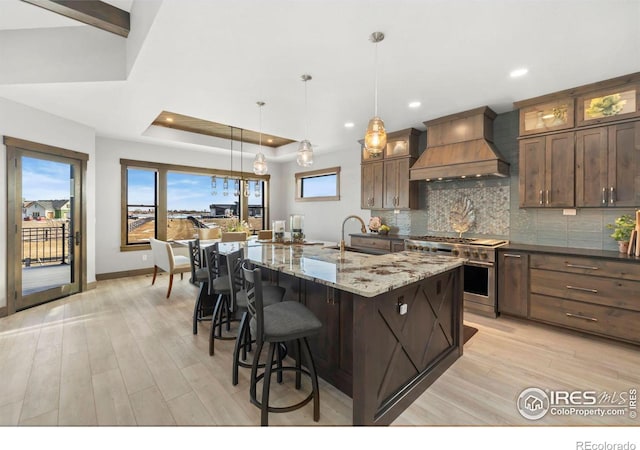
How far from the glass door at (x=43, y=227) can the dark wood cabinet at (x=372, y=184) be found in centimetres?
489

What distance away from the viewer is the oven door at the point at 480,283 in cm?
354

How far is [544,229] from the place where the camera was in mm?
3656

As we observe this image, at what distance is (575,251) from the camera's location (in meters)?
3.13

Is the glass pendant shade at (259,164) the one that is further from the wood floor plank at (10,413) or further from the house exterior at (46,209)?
the house exterior at (46,209)

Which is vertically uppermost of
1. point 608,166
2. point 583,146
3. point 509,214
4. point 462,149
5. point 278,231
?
point 462,149

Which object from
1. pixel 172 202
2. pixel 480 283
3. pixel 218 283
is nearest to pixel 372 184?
pixel 480 283

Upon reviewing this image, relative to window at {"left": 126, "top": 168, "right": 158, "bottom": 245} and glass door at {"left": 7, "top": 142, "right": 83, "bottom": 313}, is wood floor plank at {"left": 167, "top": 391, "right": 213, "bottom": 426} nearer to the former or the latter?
glass door at {"left": 7, "top": 142, "right": 83, "bottom": 313}

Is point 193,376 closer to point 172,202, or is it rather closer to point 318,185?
point 172,202

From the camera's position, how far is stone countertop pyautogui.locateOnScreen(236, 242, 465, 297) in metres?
1.67

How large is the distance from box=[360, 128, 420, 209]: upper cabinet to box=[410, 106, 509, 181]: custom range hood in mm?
436

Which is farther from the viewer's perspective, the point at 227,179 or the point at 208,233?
the point at 208,233

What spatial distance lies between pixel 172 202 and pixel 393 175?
16.2 ft

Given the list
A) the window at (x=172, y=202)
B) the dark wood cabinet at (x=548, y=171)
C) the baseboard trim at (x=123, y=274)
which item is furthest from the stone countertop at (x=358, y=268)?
the baseboard trim at (x=123, y=274)

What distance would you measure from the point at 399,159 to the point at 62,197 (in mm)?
5523
